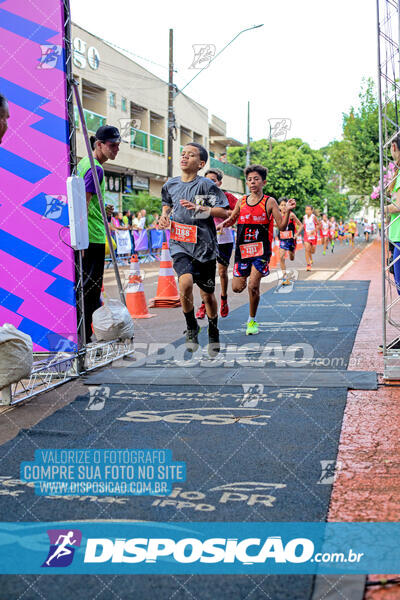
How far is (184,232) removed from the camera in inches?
271

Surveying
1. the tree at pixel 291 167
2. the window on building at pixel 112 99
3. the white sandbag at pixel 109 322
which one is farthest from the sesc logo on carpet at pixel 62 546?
the tree at pixel 291 167

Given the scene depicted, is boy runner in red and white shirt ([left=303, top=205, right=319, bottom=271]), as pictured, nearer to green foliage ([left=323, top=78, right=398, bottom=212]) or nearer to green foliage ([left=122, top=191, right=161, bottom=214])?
green foliage ([left=122, top=191, right=161, bottom=214])

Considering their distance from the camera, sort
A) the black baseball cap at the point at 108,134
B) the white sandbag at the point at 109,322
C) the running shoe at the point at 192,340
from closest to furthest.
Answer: the white sandbag at the point at 109,322 → the black baseball cap at the point at 108,134 → the running shoe at the point at 192,340

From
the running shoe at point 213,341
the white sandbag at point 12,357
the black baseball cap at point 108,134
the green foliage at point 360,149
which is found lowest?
the running shoe at point 213,341

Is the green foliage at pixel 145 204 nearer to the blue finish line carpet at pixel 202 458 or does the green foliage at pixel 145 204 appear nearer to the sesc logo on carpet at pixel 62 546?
the blue finish line carpet at pixel 202 458

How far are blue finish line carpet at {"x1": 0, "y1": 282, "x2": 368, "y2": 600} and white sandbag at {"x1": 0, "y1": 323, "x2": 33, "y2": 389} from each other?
385 millimetres

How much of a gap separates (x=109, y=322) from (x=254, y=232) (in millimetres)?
2432

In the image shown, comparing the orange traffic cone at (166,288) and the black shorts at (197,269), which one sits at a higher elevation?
the black shorts at (197,269)

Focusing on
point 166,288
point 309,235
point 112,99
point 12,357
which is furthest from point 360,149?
point 12,357

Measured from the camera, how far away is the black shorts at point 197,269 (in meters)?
6.94

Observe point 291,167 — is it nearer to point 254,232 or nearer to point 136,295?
point 136,295

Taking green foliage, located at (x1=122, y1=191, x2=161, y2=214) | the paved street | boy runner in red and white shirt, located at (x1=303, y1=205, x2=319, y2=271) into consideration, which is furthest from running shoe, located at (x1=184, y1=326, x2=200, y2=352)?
green foliage, located at (x1=122, y1=191, x2=161, y2=214)

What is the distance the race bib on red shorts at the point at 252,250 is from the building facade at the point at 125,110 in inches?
664

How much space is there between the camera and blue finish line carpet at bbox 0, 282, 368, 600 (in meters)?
2.48
